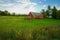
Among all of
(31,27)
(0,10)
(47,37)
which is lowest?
(47,37)

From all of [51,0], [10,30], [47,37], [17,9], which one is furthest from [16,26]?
[51,0]

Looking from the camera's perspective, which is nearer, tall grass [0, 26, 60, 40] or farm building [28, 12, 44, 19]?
tall grass [0, 26, 60, 40]

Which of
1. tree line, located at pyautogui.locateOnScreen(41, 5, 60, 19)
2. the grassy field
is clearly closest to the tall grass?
the grassy field

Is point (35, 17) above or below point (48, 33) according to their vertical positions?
above

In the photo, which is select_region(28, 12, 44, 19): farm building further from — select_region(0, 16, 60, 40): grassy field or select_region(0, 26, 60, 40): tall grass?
select_region(0, 26, 60, 40): tall grass

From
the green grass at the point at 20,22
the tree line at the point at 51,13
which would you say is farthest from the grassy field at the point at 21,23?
the tree line at the point at 51,13

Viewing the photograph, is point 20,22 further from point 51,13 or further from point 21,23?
point 51,13

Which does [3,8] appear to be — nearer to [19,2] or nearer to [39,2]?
[19,2]

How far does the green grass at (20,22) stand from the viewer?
12.0 ft

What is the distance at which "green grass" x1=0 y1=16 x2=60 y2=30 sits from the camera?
3642 millimetres

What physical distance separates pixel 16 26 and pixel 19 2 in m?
0.60

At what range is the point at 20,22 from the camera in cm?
374

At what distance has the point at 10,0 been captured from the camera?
3873 millimetres

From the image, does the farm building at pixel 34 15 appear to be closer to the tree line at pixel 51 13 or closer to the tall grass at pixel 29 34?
the tree line at pixel 51 13
